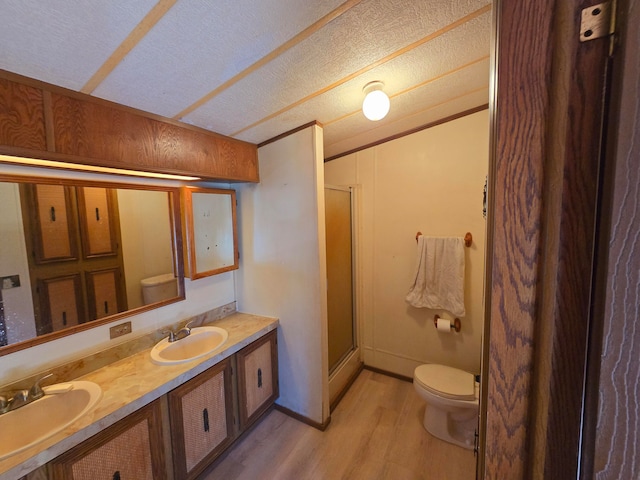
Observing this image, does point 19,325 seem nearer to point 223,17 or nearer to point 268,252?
point 268,252

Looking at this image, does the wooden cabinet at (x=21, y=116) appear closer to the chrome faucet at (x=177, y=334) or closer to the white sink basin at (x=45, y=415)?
the white sink basin at (x=45, y=415)

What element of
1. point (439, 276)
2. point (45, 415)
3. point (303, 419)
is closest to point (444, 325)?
point (439, 276)

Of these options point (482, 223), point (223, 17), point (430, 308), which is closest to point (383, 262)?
point (430, 308)

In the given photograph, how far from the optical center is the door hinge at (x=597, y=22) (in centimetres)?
32

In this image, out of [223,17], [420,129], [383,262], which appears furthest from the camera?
[383,262]

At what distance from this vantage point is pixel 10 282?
1.21m

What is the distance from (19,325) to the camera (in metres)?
1.23

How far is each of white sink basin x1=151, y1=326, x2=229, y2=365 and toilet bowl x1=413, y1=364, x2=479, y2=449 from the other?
5.07ft

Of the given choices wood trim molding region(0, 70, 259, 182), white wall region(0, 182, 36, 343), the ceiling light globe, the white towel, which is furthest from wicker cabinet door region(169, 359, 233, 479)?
the ceiling light globe

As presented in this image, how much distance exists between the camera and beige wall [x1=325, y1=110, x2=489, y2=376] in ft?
7.10

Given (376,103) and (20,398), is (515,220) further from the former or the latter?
(20,398)

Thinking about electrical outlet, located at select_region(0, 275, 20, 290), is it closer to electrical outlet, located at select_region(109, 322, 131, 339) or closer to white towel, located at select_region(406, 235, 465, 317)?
electrical outlet, located at select_region(109, 322, 131, 339)

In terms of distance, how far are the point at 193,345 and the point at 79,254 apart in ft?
2.96

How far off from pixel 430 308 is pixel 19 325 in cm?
272
